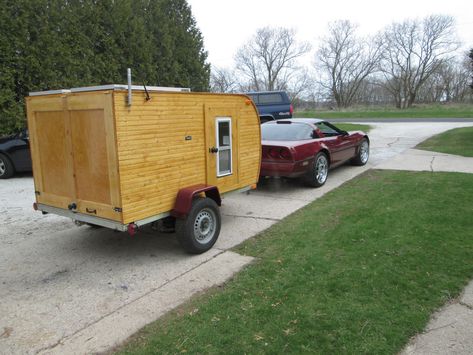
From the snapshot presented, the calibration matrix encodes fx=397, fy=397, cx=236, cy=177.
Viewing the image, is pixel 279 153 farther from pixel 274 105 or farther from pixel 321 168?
pixel 274 105

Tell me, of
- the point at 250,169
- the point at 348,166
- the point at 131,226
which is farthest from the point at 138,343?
the point at 348,166

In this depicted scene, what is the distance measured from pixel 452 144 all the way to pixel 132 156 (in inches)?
508

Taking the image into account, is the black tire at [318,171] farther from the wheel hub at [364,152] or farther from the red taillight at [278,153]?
the wheel hub at [364,152]

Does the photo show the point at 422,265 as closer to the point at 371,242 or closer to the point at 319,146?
the point at 371,242

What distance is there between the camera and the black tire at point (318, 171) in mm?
8234

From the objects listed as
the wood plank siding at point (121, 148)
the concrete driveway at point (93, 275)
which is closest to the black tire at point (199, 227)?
the concrete driveway at point (93, 275)

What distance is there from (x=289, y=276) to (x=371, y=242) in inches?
55.7

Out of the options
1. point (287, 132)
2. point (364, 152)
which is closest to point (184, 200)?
point (287, 132)

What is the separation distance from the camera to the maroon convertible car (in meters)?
7.84

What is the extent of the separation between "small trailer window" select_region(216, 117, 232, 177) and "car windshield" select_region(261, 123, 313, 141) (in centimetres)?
276

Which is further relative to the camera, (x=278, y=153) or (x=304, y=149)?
(x=304, y=149)

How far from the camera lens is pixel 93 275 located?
14.8ft

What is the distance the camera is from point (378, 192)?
7574mm

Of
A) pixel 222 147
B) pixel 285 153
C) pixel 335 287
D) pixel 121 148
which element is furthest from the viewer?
pixel 285 153
